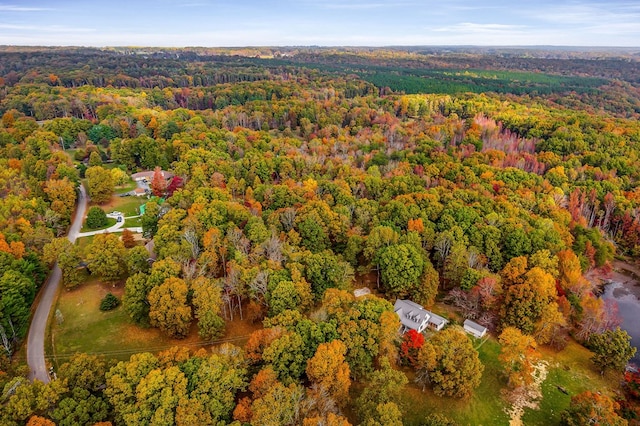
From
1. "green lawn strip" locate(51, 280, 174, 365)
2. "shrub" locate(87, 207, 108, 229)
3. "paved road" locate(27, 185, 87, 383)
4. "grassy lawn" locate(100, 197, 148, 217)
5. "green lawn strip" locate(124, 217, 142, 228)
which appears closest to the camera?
"paved road" locate(27, 185, 87, 383)

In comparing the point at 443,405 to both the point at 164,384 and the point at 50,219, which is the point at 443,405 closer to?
the point at 164,384

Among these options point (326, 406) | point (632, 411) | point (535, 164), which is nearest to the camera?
point (326, 406)

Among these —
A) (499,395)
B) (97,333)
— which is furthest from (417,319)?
(97,333)

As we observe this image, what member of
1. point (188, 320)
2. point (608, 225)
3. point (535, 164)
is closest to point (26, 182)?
point (188, 320)

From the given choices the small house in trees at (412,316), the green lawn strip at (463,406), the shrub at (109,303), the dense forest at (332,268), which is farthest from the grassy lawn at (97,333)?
the green lawn strip at (463,406)

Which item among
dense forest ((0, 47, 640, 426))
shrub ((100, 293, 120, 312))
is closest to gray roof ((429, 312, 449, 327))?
dense forest ((0, 47, 640, 426))

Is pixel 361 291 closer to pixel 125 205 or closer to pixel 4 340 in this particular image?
pixel 4 340

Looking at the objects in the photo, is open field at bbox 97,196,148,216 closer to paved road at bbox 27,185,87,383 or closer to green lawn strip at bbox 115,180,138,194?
green lawn strip at bbox 115,180,138,194
